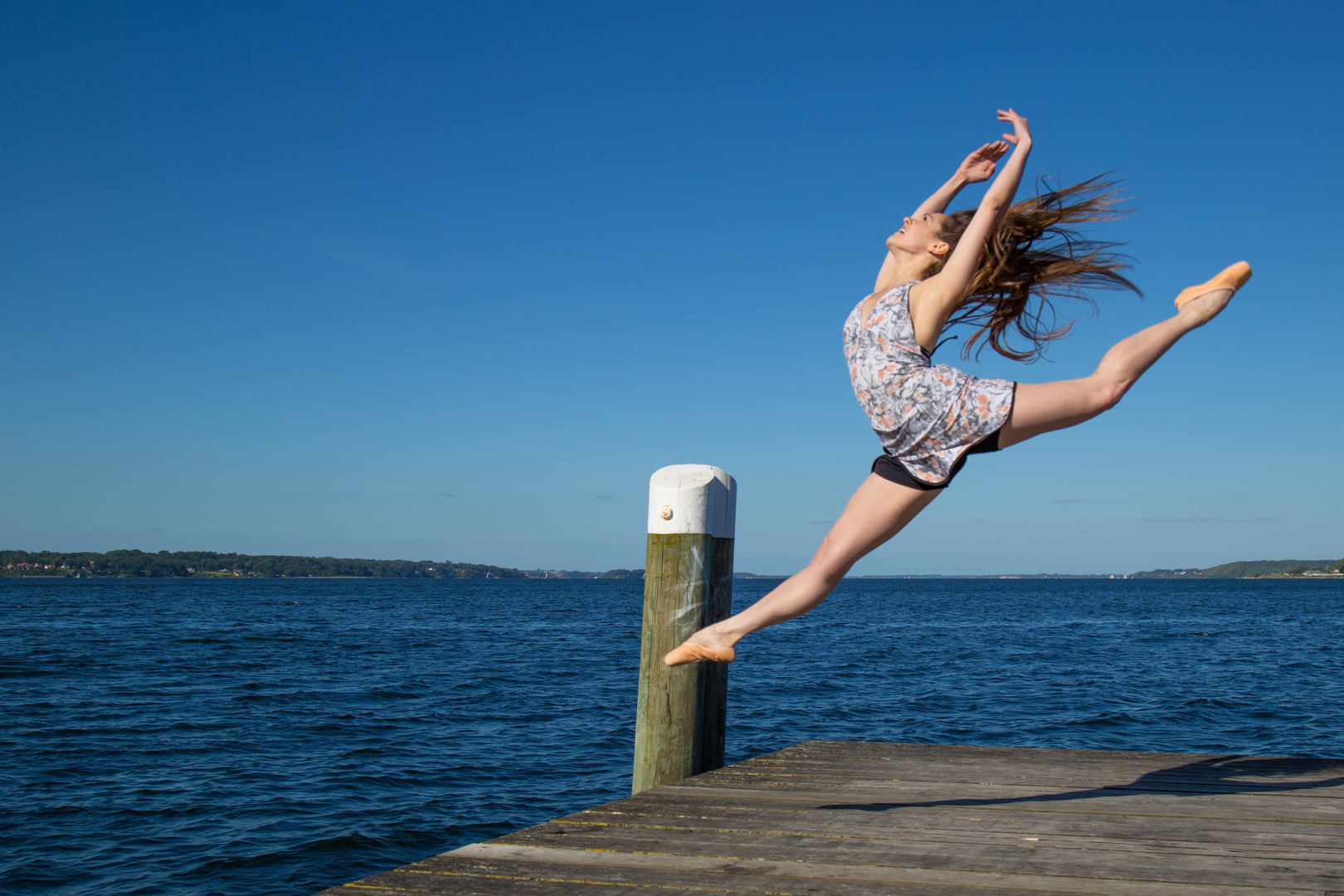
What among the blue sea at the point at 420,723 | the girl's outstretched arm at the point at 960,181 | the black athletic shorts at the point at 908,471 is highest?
the girl's outstretched arm at the point at 960,181

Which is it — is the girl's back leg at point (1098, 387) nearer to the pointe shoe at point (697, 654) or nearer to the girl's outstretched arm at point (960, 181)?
the girl's outstretched arm at point (960, 181)

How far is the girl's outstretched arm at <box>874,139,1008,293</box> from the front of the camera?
11.7ft

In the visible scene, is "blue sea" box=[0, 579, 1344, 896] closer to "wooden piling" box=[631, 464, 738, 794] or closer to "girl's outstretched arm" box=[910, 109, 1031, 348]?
"wooden piling" box=[631, 464, 738, 794]

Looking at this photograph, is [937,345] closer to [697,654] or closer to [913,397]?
[913,397]

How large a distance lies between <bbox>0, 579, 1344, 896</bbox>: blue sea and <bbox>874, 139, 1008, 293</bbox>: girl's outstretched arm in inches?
327

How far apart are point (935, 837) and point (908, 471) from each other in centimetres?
130

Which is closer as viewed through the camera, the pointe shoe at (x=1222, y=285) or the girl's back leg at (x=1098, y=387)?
the girl's back leg at (x=1098, y=387)

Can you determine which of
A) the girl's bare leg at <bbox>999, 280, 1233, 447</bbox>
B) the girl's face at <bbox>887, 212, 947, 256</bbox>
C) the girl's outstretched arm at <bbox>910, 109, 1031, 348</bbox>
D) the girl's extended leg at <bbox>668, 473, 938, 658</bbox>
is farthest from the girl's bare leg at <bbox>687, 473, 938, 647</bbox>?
the girl's face at <bbox>887, 212, 947, 256</bbox>

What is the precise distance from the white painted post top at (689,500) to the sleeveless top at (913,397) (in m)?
1.44

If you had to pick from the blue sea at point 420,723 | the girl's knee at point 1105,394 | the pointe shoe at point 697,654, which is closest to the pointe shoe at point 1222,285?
the girl's knee at point 1105,394

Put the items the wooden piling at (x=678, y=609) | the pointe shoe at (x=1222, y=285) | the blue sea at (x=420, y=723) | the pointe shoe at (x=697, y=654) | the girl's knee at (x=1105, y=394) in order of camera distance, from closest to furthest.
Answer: the girl's knee at (x=1105, y=394)
the pointe shoe at (x=1222, y=285)
the pointe shoe at (x=697, y=654)
the wooden piling at (x=678, y=609)
the blue sea at (x=420, y=723)

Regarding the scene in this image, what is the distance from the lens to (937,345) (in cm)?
331

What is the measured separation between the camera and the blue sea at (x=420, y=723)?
10.4 m

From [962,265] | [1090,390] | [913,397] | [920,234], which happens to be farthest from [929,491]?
[920,234]
